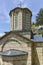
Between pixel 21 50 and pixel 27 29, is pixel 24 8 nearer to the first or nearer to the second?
pixel 27 29

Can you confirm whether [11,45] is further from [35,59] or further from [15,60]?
[35,59]

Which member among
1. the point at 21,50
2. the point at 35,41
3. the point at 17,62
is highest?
the point at 35,41

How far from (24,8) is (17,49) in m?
4.53

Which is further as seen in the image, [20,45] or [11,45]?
[11,45]

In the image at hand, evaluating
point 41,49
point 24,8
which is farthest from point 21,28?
point 41,49

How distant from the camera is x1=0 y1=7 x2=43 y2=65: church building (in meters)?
12.9

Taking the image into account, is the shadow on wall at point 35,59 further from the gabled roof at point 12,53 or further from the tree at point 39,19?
the tree at point 39,19

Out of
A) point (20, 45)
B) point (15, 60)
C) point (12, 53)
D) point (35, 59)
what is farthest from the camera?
point (35, 59)

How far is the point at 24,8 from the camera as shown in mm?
14703

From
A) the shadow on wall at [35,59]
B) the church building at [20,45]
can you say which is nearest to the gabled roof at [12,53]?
the church building at [20,45]

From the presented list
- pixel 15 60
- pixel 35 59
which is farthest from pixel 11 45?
pixel 35 59

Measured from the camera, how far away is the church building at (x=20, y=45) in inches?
507

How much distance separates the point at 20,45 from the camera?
1357 centimetres

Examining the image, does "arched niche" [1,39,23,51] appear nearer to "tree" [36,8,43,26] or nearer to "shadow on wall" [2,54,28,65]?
"shadow on wall" [2,54,28,65]
